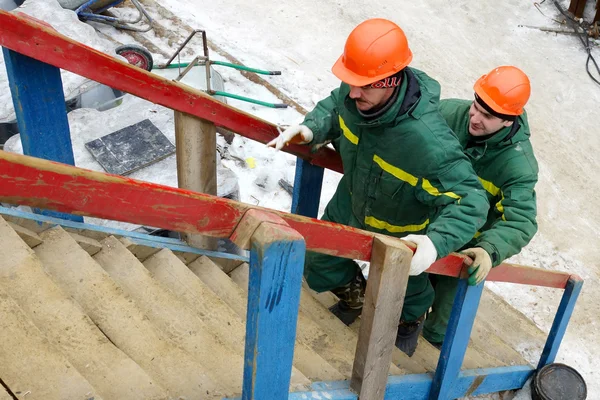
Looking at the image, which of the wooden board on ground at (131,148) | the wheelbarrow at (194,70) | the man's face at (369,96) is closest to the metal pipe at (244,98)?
the wheelbarrow at (194,70)

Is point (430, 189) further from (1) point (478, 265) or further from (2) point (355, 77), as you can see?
(2) point (355, 77)

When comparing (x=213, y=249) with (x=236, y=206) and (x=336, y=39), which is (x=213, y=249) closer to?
(x=236, y=206)

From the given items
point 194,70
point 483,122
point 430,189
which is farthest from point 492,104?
point 194,70

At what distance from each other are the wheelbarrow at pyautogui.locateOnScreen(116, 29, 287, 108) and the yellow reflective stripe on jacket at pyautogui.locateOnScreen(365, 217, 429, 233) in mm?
3240

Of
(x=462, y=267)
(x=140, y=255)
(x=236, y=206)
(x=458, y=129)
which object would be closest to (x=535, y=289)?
(x=458, y=129)

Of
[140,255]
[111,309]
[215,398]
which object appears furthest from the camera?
[140,255]

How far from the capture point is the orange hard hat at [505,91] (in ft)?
11.0

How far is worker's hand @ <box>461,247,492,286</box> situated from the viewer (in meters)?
2.75

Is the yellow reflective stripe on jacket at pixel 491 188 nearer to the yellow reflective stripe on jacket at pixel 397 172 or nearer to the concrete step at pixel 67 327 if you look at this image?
the yellow reflective stripe on jacket at pixel 397 172

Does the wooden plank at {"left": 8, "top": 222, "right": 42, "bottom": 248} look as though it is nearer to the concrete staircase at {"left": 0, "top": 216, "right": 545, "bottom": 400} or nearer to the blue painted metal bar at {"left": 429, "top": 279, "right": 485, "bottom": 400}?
the concrete staircase at {"left": 0, "top": 216, "right": 545, "bottom": 400}

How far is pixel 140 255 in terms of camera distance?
10.9 ft

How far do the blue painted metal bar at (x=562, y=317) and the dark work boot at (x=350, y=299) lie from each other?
3.79ft

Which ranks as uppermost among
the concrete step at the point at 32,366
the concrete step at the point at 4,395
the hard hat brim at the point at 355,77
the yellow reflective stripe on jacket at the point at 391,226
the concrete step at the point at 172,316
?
the hard hat brim at the point at 355,77

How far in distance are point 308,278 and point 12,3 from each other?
537 centimetres
